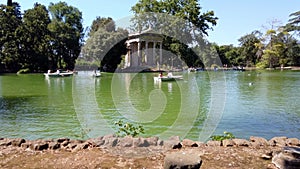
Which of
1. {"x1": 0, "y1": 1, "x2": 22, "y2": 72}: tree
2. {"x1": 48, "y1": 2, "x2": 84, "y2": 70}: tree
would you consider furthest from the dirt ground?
{"x1": 48, "y1": 2, "x2": 84, "y2": 70}: tree

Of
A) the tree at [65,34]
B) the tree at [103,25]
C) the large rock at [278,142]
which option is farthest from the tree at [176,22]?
the large rock at [278,142]

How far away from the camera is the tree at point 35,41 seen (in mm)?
47562

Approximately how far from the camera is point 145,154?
4.91 m

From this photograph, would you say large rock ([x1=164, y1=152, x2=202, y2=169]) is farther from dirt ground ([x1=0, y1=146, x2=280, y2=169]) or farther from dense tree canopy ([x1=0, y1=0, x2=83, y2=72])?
dense tree canopy ([x1=0, y1=0, x2=83, y2=72])

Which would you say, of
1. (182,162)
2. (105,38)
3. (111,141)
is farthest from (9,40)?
(182,162)

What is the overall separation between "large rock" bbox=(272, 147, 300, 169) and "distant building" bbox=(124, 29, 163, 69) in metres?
48.6

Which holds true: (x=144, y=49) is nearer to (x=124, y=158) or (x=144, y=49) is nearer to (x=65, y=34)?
(x=65, y=34)

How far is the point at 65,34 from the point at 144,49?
50.9ft

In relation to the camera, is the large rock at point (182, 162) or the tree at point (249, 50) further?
the tree at point (249, 50)

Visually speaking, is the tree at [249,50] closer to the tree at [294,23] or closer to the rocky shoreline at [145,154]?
the tree at [294,23]

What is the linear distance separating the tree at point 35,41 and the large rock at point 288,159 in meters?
48.6

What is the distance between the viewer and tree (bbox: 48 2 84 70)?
52.4m

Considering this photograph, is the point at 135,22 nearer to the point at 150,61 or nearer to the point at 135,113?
the point at 150,61

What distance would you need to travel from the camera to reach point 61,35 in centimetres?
5216
